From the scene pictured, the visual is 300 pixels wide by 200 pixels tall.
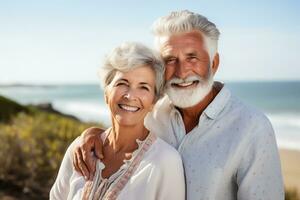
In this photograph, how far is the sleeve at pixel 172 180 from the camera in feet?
10.4

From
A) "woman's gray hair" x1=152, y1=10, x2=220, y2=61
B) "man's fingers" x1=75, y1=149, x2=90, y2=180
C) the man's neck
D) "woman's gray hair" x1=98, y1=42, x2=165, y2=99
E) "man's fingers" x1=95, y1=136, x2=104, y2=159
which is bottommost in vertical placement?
"man's fingers" x1=75, y1=149, x2=90, y2=180

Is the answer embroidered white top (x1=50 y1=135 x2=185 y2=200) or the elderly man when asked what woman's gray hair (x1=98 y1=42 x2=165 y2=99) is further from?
embroidered white top (x1=50 y1=135 x2=185 y2=200)

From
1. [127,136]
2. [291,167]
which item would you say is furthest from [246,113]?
[291,167]

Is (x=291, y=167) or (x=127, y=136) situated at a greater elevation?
(x=127, y=136)

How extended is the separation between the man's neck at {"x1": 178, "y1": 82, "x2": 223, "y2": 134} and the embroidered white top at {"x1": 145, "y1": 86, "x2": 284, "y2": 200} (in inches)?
3.0

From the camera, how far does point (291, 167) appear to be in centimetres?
1605

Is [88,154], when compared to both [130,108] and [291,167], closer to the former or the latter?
[130,108]

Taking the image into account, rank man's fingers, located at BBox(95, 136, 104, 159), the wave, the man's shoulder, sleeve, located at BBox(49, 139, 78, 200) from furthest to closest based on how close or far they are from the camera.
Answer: the wave < sleeve, located at BBox(49, 139, 78, 200) < man's fingers, located at BBox(95, 136, 104, 159) < the man's shoulder

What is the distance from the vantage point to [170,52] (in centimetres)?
340

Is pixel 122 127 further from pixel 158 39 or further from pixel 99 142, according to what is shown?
pixel 158 39

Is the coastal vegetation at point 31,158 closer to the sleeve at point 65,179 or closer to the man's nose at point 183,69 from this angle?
the sleeve at point 65,179

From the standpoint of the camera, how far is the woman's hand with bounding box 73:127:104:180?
3.48 meters

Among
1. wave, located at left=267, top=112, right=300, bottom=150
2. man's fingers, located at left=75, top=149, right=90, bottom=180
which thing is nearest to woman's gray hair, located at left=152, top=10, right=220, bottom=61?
man's fingers, located at left=75, top=149, right=90, bottom=180

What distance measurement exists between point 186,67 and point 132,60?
36cm
